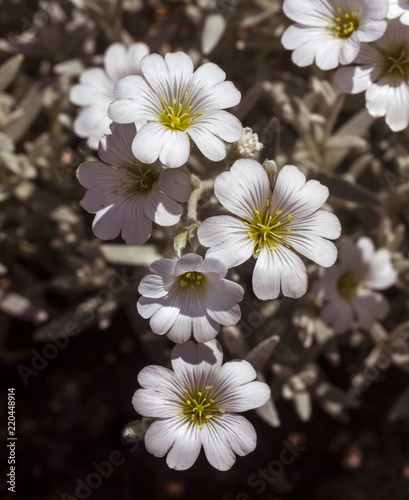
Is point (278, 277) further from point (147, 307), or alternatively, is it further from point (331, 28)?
point (331, 28)

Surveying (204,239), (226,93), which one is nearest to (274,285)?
(204,239)

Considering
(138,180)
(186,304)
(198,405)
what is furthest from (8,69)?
(198,405)

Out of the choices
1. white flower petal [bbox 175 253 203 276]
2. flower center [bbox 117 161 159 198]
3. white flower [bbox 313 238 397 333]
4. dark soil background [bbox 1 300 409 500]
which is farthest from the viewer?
dark soil background [bbox 1 300 409 500]

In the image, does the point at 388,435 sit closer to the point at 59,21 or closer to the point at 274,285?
the point at 274,285

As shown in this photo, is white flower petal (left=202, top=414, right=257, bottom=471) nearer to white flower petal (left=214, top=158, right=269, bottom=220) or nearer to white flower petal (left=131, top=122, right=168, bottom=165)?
white flower petal (left=214, top=158, right=269, bottom=220)

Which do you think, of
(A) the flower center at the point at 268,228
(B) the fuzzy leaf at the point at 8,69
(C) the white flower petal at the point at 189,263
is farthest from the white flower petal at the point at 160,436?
(B) the fuzzy leaf at the point at 8,69

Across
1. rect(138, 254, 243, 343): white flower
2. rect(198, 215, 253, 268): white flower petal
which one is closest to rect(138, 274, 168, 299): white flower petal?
rect(138, 254, 243, 343): white flower

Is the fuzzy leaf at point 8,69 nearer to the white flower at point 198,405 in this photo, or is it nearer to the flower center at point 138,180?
the flower center at point 138,180
